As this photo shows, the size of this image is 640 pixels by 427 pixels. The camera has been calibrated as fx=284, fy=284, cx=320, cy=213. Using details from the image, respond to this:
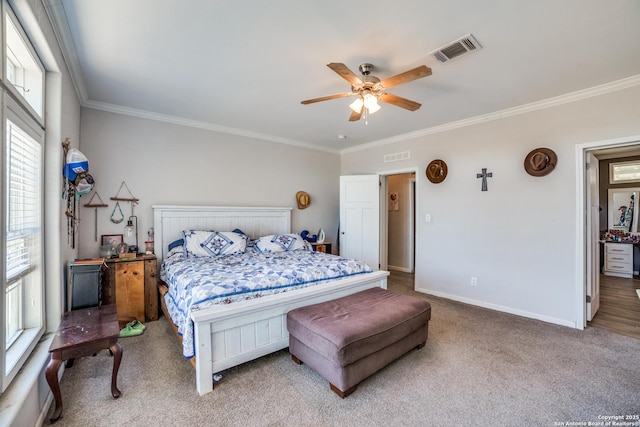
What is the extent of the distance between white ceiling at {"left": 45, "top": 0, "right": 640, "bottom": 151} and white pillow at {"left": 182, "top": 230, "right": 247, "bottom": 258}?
1.59 meters

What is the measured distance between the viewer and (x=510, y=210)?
3561mm

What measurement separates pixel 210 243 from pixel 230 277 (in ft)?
4.37

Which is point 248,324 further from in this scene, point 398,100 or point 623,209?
point 623,209

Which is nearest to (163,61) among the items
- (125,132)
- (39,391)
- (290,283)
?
(125,132)

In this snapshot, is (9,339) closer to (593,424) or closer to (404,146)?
(593,424)

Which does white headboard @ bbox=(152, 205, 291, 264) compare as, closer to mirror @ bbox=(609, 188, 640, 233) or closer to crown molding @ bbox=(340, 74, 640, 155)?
crown molding @ bbox=(340, 74, 640, 155)

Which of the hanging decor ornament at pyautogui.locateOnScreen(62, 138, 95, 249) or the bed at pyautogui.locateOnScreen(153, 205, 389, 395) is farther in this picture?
the hanging decor ornament at pyautogui.locateOnScreen(62, 138, 95, 249)

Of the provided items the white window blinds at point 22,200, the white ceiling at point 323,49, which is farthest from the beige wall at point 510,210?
the white window blinds at point 22,200

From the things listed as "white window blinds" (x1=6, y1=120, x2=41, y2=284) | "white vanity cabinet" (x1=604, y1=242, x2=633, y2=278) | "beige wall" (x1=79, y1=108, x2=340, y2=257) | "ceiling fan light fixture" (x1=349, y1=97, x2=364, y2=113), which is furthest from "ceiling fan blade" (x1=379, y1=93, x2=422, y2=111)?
"white vanity cabinet" (x1=604, y1=242, x2=633, y2=278)

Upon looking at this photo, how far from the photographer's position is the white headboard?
370 cm

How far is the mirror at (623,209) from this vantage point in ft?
18.5

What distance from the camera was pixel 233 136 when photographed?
14.4 feet

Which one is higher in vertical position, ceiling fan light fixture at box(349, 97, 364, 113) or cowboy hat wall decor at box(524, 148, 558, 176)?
ceiling fan light fixture at box(349, 97, 364, 113)

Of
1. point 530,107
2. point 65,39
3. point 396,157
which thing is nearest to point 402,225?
point 396,157
